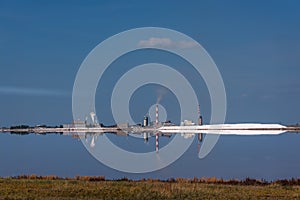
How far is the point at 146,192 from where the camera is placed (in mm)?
28719

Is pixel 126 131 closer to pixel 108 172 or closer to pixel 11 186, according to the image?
pixel 108 172

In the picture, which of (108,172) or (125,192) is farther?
(108,172)

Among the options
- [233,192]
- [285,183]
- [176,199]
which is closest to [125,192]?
Answer: [176,199]

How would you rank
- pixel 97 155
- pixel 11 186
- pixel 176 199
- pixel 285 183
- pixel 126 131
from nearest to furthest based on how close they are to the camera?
pixel 176 199, pixel 11 186, pixel 285 183, pixel 97 155, pixel 126 131

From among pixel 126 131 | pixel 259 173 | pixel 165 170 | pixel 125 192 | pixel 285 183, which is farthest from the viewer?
pixel 126 131

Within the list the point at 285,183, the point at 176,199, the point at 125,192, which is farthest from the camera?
the point at 285,183

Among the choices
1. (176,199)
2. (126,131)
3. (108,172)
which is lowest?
(176,199)

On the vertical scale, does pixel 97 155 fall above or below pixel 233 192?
above

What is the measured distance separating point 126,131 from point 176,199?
159 metres

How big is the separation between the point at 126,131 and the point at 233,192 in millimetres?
156759

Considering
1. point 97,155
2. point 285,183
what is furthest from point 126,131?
point 285,183

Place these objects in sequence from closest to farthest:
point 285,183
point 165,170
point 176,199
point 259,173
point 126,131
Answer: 1. point 176,199
2. point 285,183
3. point 259,173
4. point 165,170
5. point 126,131

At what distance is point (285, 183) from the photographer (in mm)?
35188

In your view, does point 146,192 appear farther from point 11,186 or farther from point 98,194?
point 11,186
